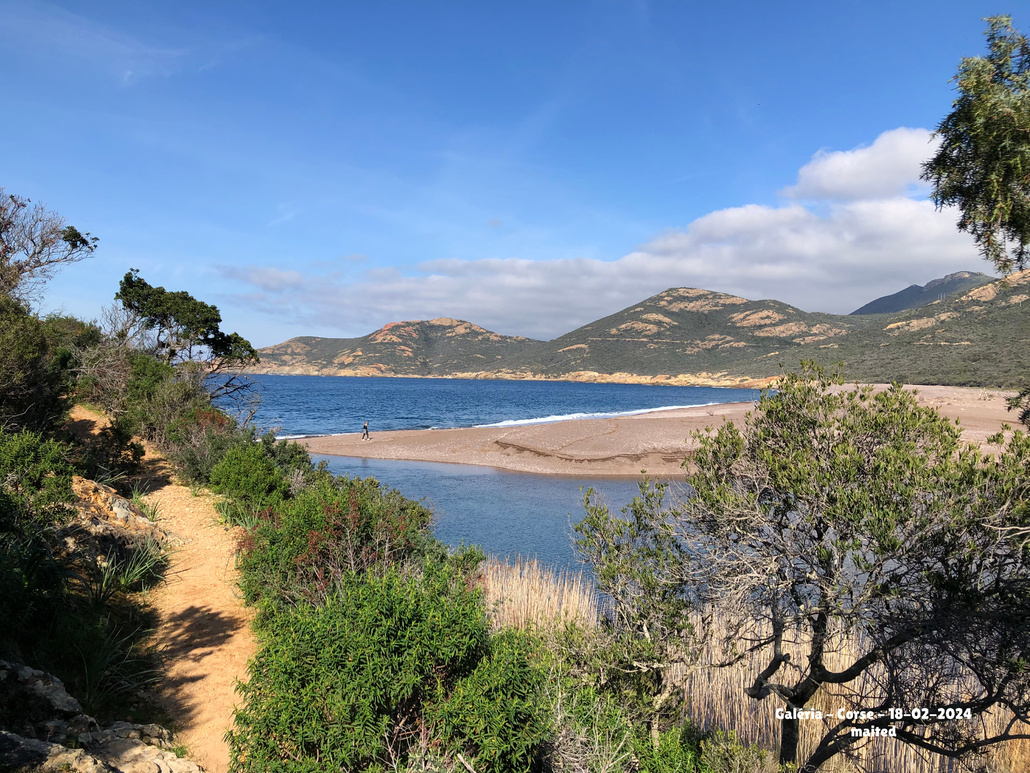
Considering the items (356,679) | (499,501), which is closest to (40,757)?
(356,679)

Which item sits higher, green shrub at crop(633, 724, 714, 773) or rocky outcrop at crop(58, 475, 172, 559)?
rocky outcrop at crop(58, 475, 172, 559)

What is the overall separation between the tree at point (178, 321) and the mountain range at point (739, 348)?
1076 inches

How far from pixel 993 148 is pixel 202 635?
375 inches

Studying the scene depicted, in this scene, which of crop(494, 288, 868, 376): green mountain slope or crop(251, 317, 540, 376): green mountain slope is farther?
crop(251, 317, 540, 376): green mountain slope

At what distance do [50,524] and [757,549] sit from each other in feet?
28.1

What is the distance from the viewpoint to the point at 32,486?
7555 mm

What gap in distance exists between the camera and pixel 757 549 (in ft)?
19.2

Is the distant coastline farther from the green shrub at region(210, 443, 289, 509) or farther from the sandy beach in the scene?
the green shrub at region(210, 443, 289, 509)

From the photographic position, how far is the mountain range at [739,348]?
61969 millimetres

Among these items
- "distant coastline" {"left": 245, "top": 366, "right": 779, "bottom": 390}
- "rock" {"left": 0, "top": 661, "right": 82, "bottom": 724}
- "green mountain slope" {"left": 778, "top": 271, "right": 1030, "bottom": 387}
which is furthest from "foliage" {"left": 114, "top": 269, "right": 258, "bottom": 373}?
"distant coastline" {"left": 245, "top": 366, "right": 779, "bottom": 390}

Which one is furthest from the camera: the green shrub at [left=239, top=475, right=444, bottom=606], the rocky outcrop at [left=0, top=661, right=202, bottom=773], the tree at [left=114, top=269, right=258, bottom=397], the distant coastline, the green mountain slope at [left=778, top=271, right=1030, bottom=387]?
the distant coastline

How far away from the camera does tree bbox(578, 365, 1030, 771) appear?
4.50m

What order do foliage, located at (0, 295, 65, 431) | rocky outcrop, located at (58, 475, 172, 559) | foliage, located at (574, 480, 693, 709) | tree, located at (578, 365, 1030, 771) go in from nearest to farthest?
tree, located at (578, 365, 1030, 771) → foliage, located at (574, 480, 693, 709) → rocky outcrop, located at (58, 475, 172, 559) → foliage, located at (0, 295, 65, 431)

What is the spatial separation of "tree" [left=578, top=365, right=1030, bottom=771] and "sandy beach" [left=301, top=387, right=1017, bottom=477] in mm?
20898
